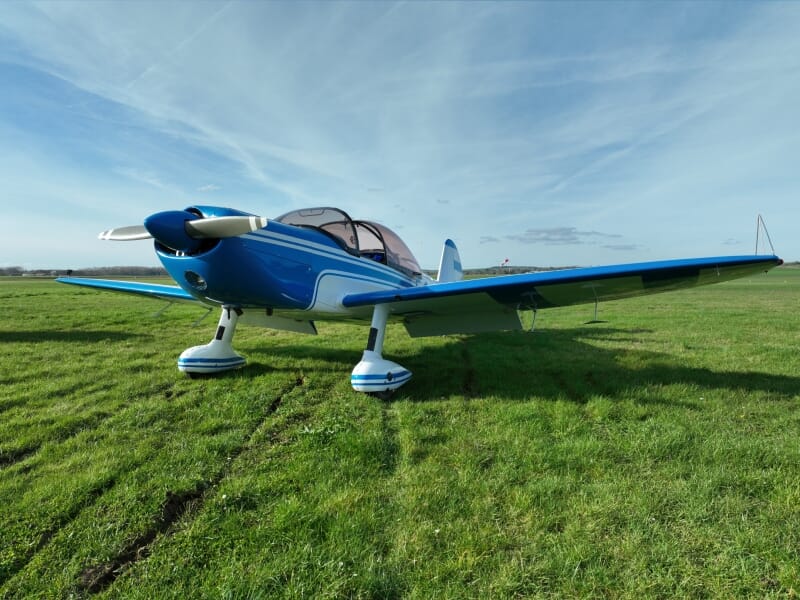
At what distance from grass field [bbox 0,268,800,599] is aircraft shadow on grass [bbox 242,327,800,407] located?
6 cm

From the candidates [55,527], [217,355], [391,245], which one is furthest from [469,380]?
[55,527]

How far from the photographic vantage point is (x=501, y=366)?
6059 millimetres

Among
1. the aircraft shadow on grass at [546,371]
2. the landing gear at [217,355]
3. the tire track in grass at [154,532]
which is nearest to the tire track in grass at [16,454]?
the tire track in grass at [154,532]

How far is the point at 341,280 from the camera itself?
5.20m

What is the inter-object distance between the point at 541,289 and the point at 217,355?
4.35 m

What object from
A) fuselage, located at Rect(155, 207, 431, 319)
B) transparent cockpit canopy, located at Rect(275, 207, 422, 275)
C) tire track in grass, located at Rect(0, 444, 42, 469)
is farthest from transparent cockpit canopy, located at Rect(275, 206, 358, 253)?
tire track in grass, located at Rect(0, 444, 42, 469)

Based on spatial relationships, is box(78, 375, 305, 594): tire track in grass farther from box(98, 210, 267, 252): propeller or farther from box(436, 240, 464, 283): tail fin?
box(436, 240, 464, 283): tail fin

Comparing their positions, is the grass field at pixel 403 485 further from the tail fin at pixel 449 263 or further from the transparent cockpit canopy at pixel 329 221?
the tail fin at pixel 449 263

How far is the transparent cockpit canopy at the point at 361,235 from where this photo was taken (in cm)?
542

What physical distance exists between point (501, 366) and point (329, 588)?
4722 millimetres

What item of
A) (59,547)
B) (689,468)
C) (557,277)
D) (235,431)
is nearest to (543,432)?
(689,468)

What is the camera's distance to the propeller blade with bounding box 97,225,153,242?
451 centimetres

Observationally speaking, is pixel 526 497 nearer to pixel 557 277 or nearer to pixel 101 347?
pixel 557 277

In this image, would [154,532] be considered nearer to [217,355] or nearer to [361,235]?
[217,355]
